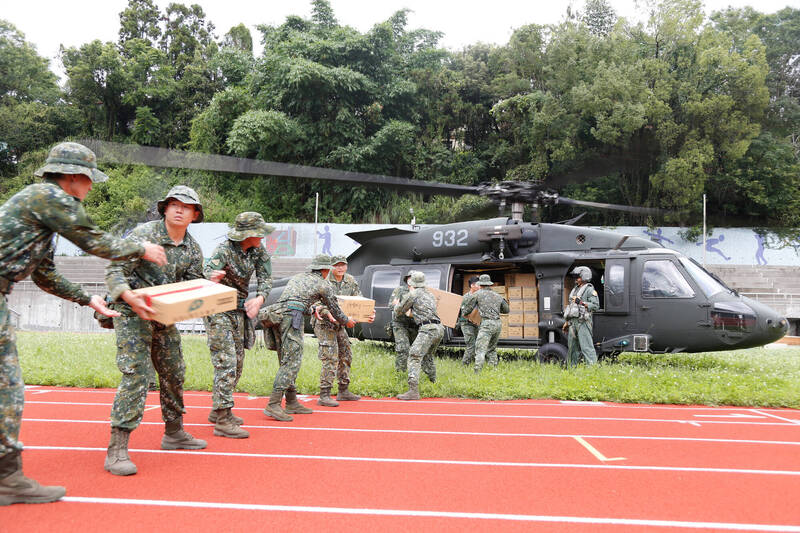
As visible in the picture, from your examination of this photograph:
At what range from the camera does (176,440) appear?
468 cm

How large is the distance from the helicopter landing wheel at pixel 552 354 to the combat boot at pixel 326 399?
172 inches

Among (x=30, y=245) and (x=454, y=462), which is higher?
(x=30, y=245)

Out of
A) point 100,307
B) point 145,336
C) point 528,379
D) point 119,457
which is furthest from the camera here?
point 528,379

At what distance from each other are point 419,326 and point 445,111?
101 ft

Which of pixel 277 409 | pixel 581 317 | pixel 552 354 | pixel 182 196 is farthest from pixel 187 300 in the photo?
pixel 552 354

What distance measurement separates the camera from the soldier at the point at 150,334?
3.98 meters

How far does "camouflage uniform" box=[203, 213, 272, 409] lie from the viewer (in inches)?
201

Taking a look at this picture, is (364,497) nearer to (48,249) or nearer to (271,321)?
(48,249)

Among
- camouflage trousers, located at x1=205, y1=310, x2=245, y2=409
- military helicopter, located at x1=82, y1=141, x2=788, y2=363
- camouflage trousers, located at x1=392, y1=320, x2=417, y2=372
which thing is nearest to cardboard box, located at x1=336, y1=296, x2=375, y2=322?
camouflage trousers, located at x1=392, y1=320, x2=417, y2=372

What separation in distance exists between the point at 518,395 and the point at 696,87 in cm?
2728

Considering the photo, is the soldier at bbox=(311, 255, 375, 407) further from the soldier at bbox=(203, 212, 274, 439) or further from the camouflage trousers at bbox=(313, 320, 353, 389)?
the soldier at bbox=(203, 212, 274, 439)

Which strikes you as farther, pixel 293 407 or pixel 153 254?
pixel 293 407

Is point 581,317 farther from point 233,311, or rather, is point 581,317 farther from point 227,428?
point 227,428

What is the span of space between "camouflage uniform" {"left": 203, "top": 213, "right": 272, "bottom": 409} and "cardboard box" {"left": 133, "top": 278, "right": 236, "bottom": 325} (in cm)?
100
